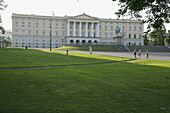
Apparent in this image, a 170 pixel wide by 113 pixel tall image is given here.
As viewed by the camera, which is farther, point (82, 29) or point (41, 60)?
point (82, 29)

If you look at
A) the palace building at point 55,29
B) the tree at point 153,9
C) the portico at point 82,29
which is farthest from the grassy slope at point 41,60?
the portico at point 82,29

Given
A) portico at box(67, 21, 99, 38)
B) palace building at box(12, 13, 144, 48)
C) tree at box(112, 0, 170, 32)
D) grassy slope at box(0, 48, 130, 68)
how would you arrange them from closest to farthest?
1. tree at box(112, 0, 170, 32)
2. grassy slope at box(0, 48, 130, 68)
3. palace building at box(12, 13, 144, 48)
4. portico at box(67, 21, 99, 38)

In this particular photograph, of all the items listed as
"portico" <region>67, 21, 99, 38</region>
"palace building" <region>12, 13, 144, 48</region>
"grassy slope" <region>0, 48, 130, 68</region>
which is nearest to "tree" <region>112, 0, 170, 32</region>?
"grassy slope" <region>0, 48, 130, 68</region>

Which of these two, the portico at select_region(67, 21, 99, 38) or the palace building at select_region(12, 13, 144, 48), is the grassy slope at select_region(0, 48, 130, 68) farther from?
the portico at select_region(67, 21, 99, 38)

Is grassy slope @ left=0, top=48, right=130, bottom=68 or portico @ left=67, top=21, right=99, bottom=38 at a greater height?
portico @ left=67, top=21, right=99, bottom=38

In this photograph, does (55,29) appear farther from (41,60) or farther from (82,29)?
(41,60)

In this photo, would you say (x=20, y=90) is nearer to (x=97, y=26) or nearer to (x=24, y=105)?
(x=24, y=105)

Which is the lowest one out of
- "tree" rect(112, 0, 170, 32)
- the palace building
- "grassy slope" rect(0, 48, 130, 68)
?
"grassy slope" rect(0, 48, 130, 68)

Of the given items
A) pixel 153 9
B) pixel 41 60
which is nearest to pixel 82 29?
pixel 41 60

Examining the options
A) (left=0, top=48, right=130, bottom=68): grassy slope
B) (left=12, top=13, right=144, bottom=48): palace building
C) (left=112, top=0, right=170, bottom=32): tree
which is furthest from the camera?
(left=12, top=13, right=144, bottom=48): palace building

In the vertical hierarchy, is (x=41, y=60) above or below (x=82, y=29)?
below

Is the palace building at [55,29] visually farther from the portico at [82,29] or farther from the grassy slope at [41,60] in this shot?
the grassy slope at [41,60]

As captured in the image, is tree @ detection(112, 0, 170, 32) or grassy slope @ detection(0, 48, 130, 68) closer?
tree @ detection(112, 0, 170, 32)

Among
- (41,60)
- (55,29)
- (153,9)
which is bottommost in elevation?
(41,60)
